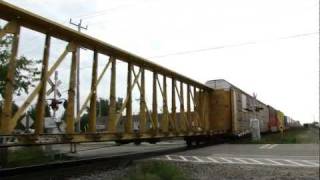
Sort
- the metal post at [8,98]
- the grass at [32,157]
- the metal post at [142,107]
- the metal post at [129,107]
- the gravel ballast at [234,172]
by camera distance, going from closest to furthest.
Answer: the metal post at [8,98], the gravel ballast at [234,172], the metal post at [129,107], the metal post at [142,107], the grass at [32,157]

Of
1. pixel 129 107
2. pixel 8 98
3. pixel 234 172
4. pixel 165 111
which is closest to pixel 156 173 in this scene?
pixel 234 172

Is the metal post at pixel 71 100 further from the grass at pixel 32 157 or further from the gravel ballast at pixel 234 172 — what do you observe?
the grass at pixel 32 157

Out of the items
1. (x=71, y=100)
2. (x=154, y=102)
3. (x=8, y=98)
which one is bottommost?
(x=8, y=98)

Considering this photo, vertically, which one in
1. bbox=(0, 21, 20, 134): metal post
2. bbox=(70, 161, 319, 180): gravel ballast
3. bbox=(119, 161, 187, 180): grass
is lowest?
bbox=(70, 161, 319, 180): gravel ballast

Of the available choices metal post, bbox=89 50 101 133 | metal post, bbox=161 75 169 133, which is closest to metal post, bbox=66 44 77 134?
metal post, bbox=89 50 101 133

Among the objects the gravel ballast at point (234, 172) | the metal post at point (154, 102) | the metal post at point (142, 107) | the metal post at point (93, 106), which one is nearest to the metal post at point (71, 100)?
the metal post at point (93, 106)

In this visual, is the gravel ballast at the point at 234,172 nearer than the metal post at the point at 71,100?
Yes

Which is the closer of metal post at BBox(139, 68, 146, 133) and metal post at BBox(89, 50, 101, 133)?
metal post at BBox(89, 50, 101, 133)

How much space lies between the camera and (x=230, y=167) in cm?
1348

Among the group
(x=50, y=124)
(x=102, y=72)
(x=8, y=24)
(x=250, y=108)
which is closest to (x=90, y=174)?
(x=50, y=124)

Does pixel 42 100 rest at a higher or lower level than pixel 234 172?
higher

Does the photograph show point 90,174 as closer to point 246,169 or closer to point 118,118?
point 118,118

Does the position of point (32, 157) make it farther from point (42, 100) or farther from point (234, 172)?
point (234, 172)

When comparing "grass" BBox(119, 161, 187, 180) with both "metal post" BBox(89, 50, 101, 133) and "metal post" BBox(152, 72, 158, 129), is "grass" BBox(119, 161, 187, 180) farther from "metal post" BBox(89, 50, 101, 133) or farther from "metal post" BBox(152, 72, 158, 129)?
"metal post" BBox(152, 72, 158, 129)
